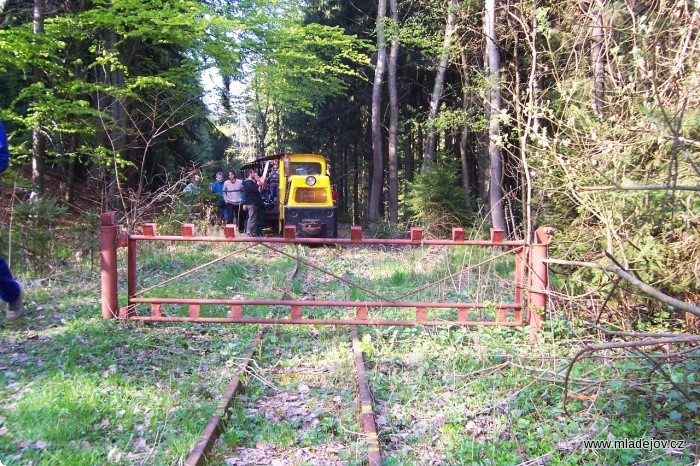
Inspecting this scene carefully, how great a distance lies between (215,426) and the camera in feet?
12.8

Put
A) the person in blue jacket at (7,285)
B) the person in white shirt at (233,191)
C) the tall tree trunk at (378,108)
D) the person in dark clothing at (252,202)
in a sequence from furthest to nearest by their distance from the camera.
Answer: the tall tree trunk at (378,108) < the person in white shirt at (233,191) < the person in dark clothing at (252,202) < the person in blue jacket at (7,285)

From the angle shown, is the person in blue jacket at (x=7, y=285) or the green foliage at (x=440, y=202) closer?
the person in blue jacket at (x=7, y=285)

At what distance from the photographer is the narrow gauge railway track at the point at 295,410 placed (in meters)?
3.71

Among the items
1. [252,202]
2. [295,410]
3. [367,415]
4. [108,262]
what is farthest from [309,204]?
[367,415]

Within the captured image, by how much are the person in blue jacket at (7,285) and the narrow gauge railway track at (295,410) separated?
2626 mm

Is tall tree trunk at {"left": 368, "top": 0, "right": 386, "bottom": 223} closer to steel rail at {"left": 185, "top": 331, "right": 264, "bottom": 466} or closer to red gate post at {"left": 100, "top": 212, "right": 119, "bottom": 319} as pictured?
red gate post at {"left": 100, "top": 212, "right": 119, "bottom": 319}

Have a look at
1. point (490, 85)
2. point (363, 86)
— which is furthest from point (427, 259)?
point (363, 86)

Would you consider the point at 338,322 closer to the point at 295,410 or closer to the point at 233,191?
the point at 295,410

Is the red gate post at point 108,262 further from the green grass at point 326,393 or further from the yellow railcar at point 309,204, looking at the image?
the yellow railcar at point 309,204

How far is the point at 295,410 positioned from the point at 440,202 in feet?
43.8

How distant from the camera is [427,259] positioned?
37.2 ft

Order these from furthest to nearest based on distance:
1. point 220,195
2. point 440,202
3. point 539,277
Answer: point 220,195 < point 440,202 < point 539,277

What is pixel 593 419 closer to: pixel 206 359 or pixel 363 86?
pixel 206 359

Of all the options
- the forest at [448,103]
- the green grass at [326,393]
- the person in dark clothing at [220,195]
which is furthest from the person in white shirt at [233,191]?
the green grass at [326,393]
